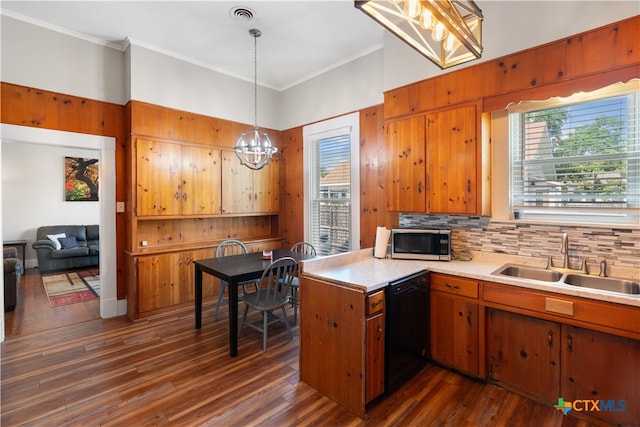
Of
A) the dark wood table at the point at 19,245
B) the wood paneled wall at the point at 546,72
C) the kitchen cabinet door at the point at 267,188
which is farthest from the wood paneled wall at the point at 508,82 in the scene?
the dark wood table at the point at 19,245

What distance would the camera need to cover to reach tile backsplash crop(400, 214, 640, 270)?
7.16ft

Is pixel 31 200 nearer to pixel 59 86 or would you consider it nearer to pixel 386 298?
pixel 59 86

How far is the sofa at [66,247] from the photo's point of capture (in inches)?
239

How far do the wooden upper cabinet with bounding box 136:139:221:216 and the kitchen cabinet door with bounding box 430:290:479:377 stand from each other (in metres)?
3.19

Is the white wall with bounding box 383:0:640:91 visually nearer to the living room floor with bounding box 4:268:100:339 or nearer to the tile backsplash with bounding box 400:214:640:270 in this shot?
the tile backsplash with bounding box 400:214:640:270

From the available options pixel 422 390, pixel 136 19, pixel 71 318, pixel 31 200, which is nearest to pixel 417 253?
pixel 422 390

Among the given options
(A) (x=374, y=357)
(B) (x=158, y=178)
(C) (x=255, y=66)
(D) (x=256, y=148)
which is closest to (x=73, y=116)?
(B) (x=158, y=178)

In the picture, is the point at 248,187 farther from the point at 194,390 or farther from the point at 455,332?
the point at 455,332

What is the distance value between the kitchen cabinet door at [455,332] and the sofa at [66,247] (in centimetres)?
668

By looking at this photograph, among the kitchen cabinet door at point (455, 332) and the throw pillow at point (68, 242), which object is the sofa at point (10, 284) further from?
the kitchen cabinet door at point (455, 332)

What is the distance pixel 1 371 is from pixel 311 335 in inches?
104

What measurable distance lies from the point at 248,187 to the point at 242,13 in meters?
2.36

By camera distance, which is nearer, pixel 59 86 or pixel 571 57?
pixel 571 57

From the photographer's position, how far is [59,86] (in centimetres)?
342
